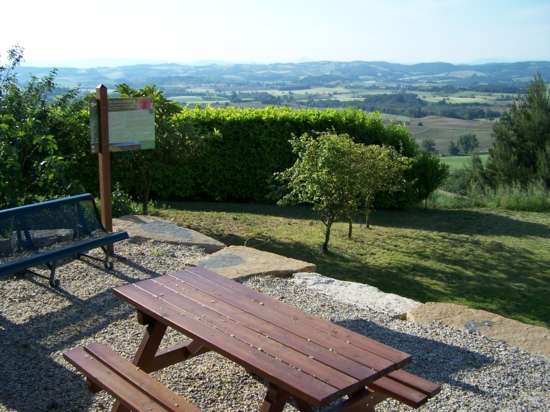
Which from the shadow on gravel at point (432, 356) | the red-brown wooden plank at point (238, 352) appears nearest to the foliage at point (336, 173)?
the shadow on gravel at point (432, 356)

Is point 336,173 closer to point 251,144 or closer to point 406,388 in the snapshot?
point 251,144

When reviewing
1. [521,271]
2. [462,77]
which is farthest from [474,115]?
[521,271]

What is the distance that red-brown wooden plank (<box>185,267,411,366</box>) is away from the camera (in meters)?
2.80

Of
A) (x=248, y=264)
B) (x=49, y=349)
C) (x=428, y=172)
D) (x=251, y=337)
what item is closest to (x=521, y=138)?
(x=428, y=172)

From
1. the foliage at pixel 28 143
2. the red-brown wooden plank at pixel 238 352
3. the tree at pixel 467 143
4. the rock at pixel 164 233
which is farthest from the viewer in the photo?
the tree at pixel 467 143

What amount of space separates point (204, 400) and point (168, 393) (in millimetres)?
727

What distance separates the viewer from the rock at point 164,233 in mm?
6938

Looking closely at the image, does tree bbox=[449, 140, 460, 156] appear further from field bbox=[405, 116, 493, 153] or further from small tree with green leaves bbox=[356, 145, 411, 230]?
small tree with green leaves bbox=[356, 145, 411, 230]

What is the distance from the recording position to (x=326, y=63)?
71.0 meters

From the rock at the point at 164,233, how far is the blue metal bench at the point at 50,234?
3.74 ft

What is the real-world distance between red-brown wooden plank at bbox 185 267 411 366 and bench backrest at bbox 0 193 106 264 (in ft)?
6.46

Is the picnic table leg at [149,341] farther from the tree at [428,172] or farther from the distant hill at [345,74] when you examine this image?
the distant hill at [345,74]

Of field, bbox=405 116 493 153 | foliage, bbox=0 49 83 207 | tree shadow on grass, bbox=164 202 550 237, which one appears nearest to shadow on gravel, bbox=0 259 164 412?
foliage, bbox=0 49 83 207

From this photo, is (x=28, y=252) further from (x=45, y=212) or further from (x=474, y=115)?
(x=474, y=115)
